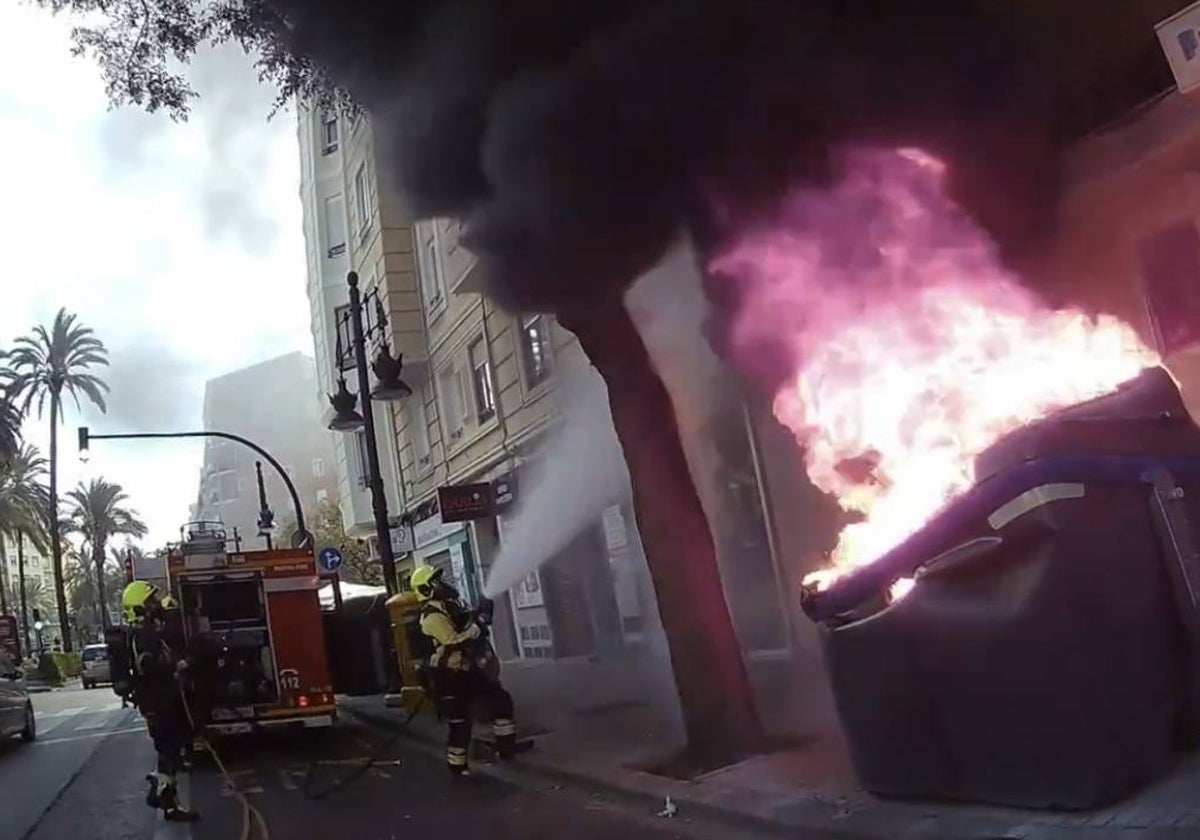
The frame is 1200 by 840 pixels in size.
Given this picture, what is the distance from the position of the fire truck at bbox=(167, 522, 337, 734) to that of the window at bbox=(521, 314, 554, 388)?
5.19 metres

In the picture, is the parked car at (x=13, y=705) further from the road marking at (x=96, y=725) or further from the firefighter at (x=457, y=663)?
the firefighter at (x=457, y=663)

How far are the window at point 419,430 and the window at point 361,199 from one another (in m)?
3.77

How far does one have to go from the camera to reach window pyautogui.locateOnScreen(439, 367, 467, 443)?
20.2m

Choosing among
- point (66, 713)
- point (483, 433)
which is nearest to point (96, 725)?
point (66, 713)

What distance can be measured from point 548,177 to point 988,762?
380 centimetres

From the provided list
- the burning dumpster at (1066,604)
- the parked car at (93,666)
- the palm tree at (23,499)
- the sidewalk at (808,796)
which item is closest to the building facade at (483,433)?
the sidewalk at (808,796)

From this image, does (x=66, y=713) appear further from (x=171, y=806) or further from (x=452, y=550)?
(x=171, y=806)

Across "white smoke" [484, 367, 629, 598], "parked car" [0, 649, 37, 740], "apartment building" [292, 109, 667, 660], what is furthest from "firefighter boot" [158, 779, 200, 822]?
"parked car" [0, 649, 37, 740]

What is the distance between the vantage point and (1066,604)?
4102 mm

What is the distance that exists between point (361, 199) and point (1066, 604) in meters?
20.8

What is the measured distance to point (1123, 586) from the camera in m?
4.11

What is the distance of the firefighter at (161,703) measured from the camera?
25.0ft

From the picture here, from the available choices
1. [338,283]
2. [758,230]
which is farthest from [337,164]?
[758,230]

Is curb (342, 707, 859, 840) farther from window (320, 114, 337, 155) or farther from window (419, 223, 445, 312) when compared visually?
window (320, 114, 337, 155)
